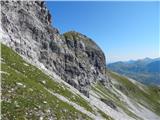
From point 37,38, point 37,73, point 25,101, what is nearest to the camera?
point 25,101

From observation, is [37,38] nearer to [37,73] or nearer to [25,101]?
[37,73]

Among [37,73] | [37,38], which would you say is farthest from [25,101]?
[37,38]

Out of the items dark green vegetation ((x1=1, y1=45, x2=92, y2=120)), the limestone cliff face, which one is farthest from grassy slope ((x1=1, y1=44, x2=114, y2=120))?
the limestone cliff face

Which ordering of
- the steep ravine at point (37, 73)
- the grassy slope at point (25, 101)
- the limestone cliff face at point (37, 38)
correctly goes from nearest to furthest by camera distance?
the grassy slope at point (25, 101) < the steep ravine at point (37, 73) < the limestone cliff face at point (37, 38)

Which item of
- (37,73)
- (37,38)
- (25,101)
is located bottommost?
(25,101)

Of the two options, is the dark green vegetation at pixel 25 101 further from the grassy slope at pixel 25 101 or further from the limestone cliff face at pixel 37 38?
the limestone cliff face at pixel 37 38

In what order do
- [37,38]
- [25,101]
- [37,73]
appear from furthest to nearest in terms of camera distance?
[37,38], [37,73], [25,101]

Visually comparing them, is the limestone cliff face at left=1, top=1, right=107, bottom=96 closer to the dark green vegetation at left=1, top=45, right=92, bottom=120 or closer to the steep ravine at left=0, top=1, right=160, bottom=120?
the steep ravine at left=0, top=1, right=160, bottom=120

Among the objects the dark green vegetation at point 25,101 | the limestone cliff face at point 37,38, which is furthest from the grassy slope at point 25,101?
the limestone cliff face at point 37,38

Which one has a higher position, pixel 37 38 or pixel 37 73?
pixel 37 38

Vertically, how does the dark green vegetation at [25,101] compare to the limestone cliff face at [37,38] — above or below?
below

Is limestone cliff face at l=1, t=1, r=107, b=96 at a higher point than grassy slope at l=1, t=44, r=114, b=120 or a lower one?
higher

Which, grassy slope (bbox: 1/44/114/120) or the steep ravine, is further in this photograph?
the steep ravine

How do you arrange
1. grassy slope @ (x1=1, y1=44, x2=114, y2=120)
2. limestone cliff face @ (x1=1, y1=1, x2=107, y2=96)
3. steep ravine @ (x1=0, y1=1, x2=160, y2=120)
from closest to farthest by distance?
grassy slope @ (x1=1, y1=44, x2=114, y2=120) < steep ravine @ (x1=0, y1=1, x2=160, y2=120) < limestone cliff face @ (x1=1, y1=1, x2=107, y2=96)
